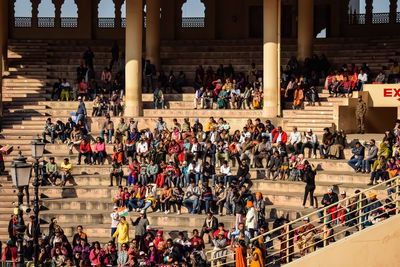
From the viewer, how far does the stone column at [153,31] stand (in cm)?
3709

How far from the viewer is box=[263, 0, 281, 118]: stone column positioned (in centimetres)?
3191

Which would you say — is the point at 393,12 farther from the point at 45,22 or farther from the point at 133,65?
the point at 45,22

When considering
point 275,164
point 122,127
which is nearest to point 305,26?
point 122,127

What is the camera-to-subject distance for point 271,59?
3192 centimetres

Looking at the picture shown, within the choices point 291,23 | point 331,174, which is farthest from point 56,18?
point 331,174

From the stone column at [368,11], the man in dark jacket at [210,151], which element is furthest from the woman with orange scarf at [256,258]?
the stone column at [368,11]

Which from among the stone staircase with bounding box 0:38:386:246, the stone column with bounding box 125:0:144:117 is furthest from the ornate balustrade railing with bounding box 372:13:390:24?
the stone column with bounding box 125:0:144:117

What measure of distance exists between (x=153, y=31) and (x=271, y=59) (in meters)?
7.39

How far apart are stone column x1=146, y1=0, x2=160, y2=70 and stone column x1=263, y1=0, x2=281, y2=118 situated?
22.2 ft

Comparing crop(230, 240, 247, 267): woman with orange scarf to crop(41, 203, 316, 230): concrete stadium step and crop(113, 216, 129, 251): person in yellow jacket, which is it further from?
crop(113, 216, 129, 251): person in yellow jacket

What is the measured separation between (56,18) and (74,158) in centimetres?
1606

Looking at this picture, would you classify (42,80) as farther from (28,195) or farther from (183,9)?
(28,195)

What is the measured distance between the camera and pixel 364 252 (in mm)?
18891

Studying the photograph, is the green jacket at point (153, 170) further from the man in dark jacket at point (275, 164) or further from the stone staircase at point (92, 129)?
the man in dark jacket at point (275, 164)
